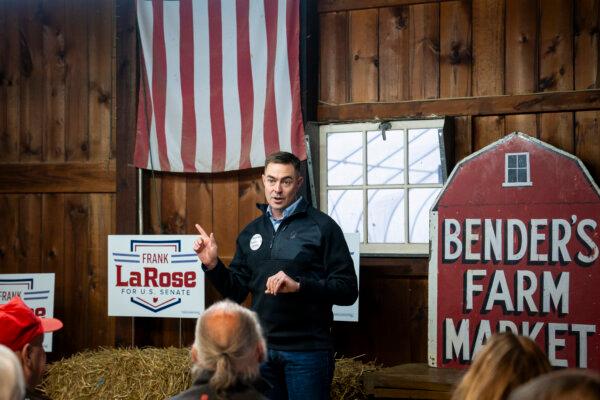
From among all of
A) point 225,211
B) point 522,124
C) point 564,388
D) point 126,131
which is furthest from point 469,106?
point 564,388

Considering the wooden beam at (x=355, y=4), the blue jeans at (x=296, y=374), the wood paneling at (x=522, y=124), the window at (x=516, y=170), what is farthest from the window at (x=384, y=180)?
the blue jeans at (x=296, y=374)

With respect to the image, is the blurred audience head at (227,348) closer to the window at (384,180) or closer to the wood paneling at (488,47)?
the window at (384,180)

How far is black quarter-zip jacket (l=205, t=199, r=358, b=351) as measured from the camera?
4039mm

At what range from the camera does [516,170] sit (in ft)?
15.2

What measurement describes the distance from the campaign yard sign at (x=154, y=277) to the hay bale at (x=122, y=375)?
9.8 inches

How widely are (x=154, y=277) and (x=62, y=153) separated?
126cm

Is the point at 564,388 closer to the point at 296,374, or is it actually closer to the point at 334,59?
the point at 296,374

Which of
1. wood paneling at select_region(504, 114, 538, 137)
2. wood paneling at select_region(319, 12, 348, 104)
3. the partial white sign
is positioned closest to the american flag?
wood paneling at select_region(319, 12, 348, 104)

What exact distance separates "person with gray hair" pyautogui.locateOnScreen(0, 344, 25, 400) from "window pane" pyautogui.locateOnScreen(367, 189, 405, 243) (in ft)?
11.8

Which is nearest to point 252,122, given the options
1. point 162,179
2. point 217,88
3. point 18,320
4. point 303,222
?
point 217,88

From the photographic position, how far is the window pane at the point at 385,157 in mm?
5391

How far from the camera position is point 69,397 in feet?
17.9

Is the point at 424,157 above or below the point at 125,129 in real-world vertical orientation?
below

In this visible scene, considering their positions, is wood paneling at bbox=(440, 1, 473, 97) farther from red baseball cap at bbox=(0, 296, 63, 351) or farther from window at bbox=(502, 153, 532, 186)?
red baseball cap at bbox=(0, 296, 63, 351)
